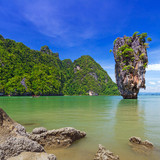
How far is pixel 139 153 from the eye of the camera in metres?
3.82

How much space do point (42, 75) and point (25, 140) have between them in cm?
9362

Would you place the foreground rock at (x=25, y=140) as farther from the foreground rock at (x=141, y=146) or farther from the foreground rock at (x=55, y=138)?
the foreground rock at (x=141, y=146)

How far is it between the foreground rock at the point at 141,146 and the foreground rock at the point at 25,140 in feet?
5.99

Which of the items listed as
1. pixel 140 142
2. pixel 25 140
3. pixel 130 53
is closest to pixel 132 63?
pixel 130 53

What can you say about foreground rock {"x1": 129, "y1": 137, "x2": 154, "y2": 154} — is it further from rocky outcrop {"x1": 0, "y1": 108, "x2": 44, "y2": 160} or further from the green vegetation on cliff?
the green vegetation on cliff

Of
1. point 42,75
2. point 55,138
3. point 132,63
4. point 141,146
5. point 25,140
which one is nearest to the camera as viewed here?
point 25,140

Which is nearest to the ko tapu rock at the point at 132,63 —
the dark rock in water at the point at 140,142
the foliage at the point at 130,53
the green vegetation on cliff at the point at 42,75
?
the foliage at the point at 130,53

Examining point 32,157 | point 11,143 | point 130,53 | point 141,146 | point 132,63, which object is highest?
point 130,53

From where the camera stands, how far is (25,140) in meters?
3.09

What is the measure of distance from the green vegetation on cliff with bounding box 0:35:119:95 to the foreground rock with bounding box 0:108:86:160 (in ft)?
247

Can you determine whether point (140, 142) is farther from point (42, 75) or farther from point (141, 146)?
point (42, 75)

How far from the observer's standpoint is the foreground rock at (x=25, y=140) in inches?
110

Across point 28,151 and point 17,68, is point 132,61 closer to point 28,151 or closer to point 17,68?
point 28,151

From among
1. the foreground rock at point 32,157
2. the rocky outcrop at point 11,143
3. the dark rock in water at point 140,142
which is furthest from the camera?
the dark rock in water at point 140,142
